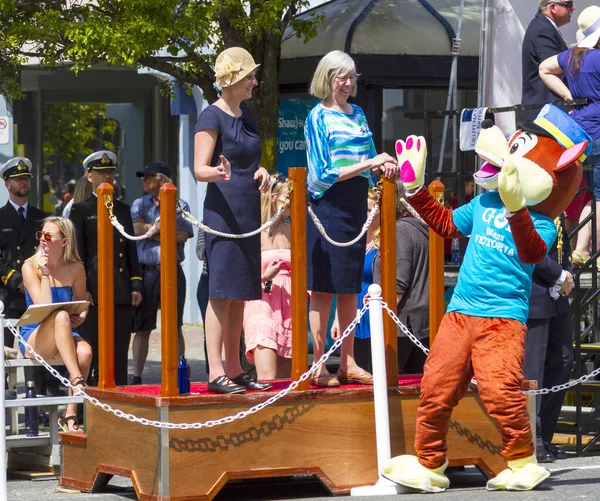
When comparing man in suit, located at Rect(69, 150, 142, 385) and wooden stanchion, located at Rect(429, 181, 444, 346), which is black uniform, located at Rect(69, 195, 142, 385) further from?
wooden stanchion, located at Rect(429, 181, 444, 346)

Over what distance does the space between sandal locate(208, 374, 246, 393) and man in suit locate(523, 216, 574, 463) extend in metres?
1.99

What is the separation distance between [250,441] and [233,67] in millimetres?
1982

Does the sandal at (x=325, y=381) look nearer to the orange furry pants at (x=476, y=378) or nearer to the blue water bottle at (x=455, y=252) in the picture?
the orange furry pants at (x=476, y=378)

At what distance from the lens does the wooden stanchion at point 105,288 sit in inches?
312

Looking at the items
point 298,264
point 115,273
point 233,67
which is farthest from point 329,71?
point 115,273

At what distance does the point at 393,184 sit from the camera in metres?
8.05

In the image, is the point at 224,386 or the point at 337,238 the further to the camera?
the point at 337,238

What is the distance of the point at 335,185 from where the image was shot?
7.96m

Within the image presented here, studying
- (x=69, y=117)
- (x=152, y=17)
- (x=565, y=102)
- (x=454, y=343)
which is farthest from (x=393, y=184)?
(x=69, y=117)

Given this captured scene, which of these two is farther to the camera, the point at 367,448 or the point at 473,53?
the point at 473,53

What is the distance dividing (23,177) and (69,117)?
20.3 m

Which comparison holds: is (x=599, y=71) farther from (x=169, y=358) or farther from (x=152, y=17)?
(x=169, y=358)

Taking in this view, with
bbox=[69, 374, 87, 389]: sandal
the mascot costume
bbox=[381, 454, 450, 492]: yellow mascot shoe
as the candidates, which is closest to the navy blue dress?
the mascot costume

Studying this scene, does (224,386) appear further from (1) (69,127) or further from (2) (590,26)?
(1) (69,127)
